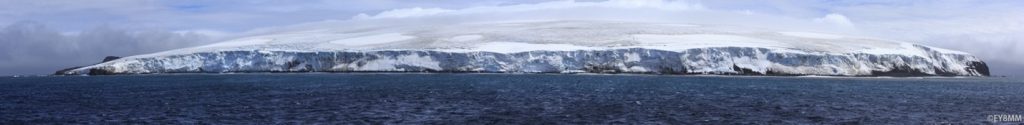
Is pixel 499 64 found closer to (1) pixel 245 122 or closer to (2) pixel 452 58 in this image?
(2) pixel 452 58

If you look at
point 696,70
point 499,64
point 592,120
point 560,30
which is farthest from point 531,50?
point 592,120

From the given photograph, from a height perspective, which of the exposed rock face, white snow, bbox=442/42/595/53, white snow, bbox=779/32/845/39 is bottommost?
the exposed rock face

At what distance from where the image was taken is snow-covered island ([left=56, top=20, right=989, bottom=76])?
3332 inches

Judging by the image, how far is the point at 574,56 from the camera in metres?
85.6

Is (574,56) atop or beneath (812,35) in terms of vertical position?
beneath

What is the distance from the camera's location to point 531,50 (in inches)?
3408

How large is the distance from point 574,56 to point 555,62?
1751 mm

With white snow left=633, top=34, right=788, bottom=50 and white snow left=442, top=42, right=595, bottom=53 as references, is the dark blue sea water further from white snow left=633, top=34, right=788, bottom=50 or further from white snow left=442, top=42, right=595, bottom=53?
white snow left=442, top=42, right=595, bottom=53

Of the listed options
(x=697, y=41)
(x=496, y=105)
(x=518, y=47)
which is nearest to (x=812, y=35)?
(x=697, y=41)

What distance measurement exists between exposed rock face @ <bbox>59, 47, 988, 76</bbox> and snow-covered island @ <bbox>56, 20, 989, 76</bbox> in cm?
8

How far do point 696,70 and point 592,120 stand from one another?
2120 inches

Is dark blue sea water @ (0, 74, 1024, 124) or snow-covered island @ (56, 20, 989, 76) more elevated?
snow-covered island @ (56, 20, 989, 76)

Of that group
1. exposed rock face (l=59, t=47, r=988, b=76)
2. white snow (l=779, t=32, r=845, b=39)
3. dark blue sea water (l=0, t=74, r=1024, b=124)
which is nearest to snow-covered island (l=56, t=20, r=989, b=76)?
exposed rock face (l=59, t=47, r=988, b=76)

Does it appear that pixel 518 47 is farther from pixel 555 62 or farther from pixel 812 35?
pixel 812 35
